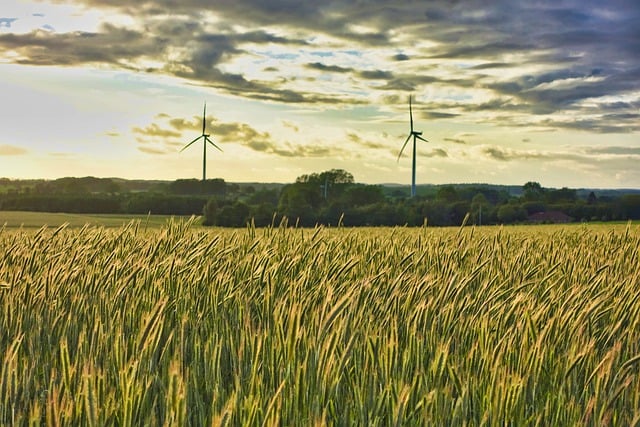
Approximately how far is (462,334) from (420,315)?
0.48 m

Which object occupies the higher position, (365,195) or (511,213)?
(365,195)

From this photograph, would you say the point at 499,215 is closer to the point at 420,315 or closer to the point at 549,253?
the point at 549,253

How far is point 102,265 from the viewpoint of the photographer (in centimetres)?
553

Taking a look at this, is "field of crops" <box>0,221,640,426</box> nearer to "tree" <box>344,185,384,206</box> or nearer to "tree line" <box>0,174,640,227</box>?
"tree line" <box>0,174,640,227</box>

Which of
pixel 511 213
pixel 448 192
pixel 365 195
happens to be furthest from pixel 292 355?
pixel 448 192

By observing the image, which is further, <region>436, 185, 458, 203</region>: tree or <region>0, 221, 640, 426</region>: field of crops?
<region>436, 185, 458, 203</region>: tree

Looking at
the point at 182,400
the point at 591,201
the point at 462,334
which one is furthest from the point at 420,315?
the point at 591,201

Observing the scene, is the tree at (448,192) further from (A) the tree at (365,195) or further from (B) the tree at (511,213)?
(B) the tree at (511,213)

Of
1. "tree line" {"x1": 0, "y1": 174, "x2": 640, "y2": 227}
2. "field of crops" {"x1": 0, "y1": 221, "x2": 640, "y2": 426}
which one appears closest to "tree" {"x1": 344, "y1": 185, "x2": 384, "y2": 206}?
"tree line" {"x1": 0, "y1": 174, "x2": 640, "y2": 227}

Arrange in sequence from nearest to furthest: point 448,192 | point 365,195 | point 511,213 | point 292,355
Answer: point 292,355 → point 511,213 → point 365,195 → point 448,192

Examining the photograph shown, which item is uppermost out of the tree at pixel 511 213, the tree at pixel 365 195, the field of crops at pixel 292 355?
the tree at pixel 365 195

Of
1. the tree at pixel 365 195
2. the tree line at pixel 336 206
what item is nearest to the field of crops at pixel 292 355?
the tree line at pixel 336 206

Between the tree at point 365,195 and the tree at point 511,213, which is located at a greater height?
the tree at point 365,195

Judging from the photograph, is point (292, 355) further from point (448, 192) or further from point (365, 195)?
point (448, 192)
